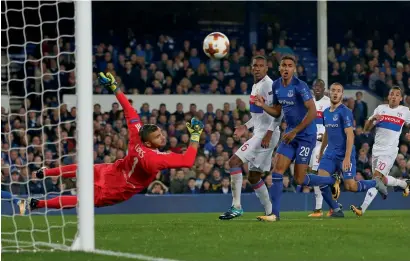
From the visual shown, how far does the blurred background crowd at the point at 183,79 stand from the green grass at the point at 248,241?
670 cm

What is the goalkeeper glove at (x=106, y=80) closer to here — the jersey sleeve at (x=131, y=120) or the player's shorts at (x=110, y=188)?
the jersey sleeve at (x=131, y=120)

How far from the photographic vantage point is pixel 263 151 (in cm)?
1309

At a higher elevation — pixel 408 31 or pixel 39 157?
pixel 408 31

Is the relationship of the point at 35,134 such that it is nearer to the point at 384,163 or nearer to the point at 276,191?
the point at 384,163

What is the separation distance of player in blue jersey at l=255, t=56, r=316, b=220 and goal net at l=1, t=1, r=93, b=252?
255cm

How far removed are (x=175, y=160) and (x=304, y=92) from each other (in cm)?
277

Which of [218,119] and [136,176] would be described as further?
[218,119]

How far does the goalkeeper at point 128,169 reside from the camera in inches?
415

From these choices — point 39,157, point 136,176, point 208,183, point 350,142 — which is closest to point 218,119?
point 208,183

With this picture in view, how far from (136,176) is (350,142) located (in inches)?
161

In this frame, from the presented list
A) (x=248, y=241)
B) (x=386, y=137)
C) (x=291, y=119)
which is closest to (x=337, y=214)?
(x=386, y=137)

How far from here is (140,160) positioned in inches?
420

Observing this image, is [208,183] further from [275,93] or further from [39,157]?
[275,93]

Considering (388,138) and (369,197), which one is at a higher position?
(388,138)
